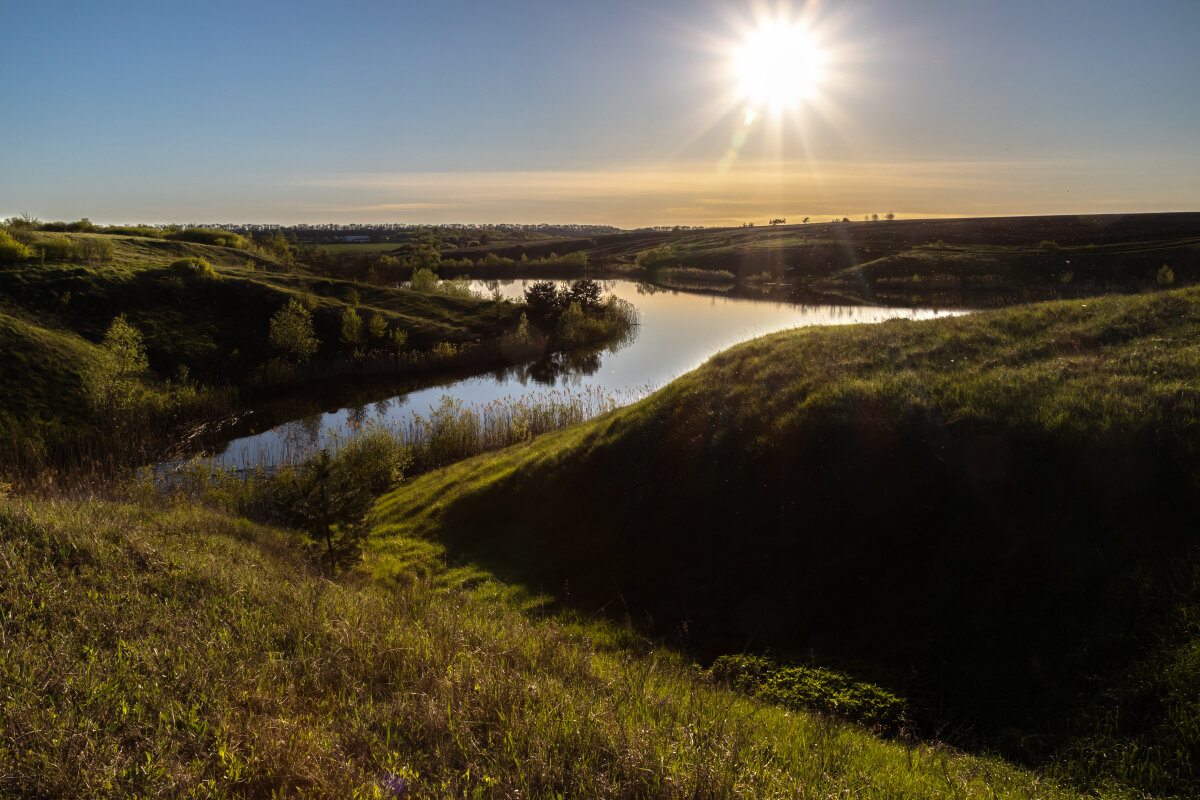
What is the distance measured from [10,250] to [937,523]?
55030 mm

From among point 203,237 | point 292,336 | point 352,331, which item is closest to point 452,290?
point 352,331

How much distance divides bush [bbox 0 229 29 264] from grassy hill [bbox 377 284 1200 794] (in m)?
41.8

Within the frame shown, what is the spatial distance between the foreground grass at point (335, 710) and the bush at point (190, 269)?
4858 cm

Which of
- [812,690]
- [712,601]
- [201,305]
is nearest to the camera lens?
[812,690]

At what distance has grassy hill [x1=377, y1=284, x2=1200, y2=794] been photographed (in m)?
6.59

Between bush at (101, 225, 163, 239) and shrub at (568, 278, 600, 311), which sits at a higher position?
bush at (101, 225, 163, 239)

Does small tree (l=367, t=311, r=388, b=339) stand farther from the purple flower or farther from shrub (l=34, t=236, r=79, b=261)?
the purple flower

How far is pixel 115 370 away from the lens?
95.8 feet

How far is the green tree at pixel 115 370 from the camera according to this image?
27.7 m

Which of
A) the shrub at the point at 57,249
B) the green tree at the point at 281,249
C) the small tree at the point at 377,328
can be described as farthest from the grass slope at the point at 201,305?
the green tree at the point at 281,249

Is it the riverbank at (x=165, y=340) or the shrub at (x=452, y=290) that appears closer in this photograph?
the riverbank at (x=165, y=340)

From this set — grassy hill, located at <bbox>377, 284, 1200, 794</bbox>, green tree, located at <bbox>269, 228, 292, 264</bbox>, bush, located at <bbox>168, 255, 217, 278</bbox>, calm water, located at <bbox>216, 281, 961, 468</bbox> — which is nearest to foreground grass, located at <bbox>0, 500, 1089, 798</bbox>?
grassy hill, located at <bbox>377, 284, 1200, 794</bbox>

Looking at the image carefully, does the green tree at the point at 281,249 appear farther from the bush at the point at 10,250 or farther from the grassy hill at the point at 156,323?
the bush at the point at 10,250

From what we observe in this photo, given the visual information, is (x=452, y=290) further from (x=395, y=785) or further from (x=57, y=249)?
(x=395, y=785)
